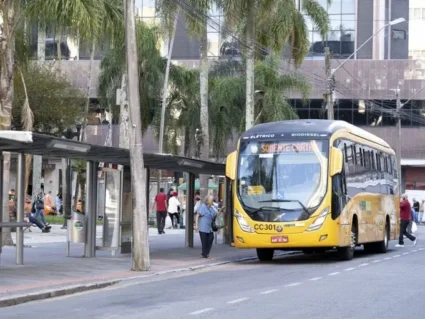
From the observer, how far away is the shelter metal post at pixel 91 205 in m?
25.8

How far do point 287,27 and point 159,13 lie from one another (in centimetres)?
537

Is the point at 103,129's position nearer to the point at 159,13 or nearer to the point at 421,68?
the point at 421,68

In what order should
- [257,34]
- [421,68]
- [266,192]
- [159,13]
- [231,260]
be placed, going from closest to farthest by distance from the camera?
[266,192] → [231,260] → [159,13] → [257,34] → [421,68]

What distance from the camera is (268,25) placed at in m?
40.6

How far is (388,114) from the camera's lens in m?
72.1

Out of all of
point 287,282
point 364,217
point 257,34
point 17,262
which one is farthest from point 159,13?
point 287,282

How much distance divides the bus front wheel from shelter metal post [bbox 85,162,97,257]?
4330 mm

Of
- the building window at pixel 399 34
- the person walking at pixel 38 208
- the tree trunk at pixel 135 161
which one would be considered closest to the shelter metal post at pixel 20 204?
the tree trunk at pixel 135 161

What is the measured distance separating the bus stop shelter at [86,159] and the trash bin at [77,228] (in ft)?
0.41

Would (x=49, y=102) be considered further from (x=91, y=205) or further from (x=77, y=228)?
(x=91, y=205)

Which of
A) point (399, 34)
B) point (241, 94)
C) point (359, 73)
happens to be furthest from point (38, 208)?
point (399, 34)

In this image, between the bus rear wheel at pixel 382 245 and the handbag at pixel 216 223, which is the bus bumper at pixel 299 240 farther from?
the bus rear wheel at pixel 382 245

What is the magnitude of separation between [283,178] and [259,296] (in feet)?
29.3

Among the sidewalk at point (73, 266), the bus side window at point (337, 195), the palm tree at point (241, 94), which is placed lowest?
Answer: the sidewalk at point (73, 266)
